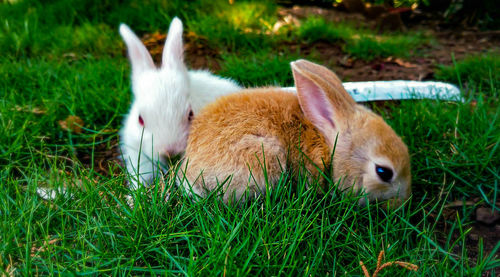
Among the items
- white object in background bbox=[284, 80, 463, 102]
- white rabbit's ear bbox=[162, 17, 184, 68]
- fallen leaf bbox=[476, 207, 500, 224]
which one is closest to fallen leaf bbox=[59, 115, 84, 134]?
white rabbit's ear bbox=[162, 17, 184, 68]

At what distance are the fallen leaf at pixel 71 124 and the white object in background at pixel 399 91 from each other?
2.26 metres

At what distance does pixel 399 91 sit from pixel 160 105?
2058 mm

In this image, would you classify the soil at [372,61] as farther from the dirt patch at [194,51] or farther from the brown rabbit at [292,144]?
the brown rabbit at [292,144]

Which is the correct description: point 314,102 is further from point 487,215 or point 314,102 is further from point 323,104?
point 487,215

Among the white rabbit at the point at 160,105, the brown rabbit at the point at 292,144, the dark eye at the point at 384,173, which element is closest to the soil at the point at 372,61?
the white rabbit at the point at 160,105

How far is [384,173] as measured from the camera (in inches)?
88.5

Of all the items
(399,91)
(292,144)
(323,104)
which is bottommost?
(399,91)

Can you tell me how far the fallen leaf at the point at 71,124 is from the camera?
3.33 m

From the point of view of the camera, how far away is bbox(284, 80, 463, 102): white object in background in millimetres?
3414

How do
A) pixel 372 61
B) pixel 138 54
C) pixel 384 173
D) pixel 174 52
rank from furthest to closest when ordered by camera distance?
pixel 372 61 < pixel 138 54 < pixel 174 52 < pixel 384 173

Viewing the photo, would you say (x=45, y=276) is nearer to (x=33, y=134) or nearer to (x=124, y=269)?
(x=124, y=269)

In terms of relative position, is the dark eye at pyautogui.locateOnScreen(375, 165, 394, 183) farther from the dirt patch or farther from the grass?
the dirt patch

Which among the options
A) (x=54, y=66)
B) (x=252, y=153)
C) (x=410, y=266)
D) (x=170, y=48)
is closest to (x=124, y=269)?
(x=252, y=153)

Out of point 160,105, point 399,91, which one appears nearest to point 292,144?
point 160,105
